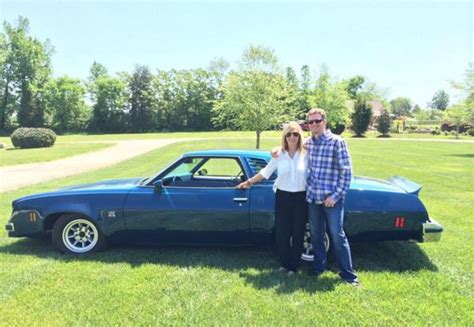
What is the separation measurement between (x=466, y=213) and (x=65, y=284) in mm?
7043

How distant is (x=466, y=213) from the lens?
25.2 feet

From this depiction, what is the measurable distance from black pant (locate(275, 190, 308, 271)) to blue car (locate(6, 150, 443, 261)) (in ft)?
1.25

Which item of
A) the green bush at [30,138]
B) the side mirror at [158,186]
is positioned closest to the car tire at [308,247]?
the side mirror at [158,186]

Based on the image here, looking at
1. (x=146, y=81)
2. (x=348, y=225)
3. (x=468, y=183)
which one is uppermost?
(x=146, y=81)

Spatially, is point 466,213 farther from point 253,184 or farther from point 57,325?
point 57,325

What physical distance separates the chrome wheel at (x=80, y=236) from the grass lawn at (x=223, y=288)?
16cm

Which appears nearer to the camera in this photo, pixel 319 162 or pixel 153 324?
pixel 153 324

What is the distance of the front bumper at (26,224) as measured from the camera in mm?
5070

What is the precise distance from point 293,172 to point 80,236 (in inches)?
113

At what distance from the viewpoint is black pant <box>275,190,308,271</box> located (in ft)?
13.7

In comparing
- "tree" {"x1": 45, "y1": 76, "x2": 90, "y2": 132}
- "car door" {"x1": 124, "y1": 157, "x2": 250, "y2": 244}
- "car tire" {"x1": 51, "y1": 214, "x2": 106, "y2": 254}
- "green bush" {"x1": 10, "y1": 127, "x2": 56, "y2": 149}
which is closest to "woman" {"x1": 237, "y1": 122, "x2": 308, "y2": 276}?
"car door" {"x1": 124, "y1": 157, "x2": 250, "y2": 244}

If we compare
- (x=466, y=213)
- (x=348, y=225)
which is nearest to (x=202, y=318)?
(x=348, y=225)

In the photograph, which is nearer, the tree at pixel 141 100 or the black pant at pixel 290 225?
the black pant at pixel 290 225

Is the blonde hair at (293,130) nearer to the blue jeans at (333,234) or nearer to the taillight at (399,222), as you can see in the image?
the blue jeans at (333,234)
